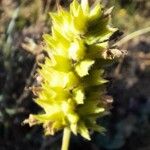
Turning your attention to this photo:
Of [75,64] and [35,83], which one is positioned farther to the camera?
[35,83]

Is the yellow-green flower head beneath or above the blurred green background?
beneath

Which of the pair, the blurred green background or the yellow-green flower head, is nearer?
the yellow-green flower head

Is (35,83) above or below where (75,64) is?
above

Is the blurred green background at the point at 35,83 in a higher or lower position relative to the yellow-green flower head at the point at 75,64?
higher

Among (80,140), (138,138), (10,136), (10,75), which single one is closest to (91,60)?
(10,75)
